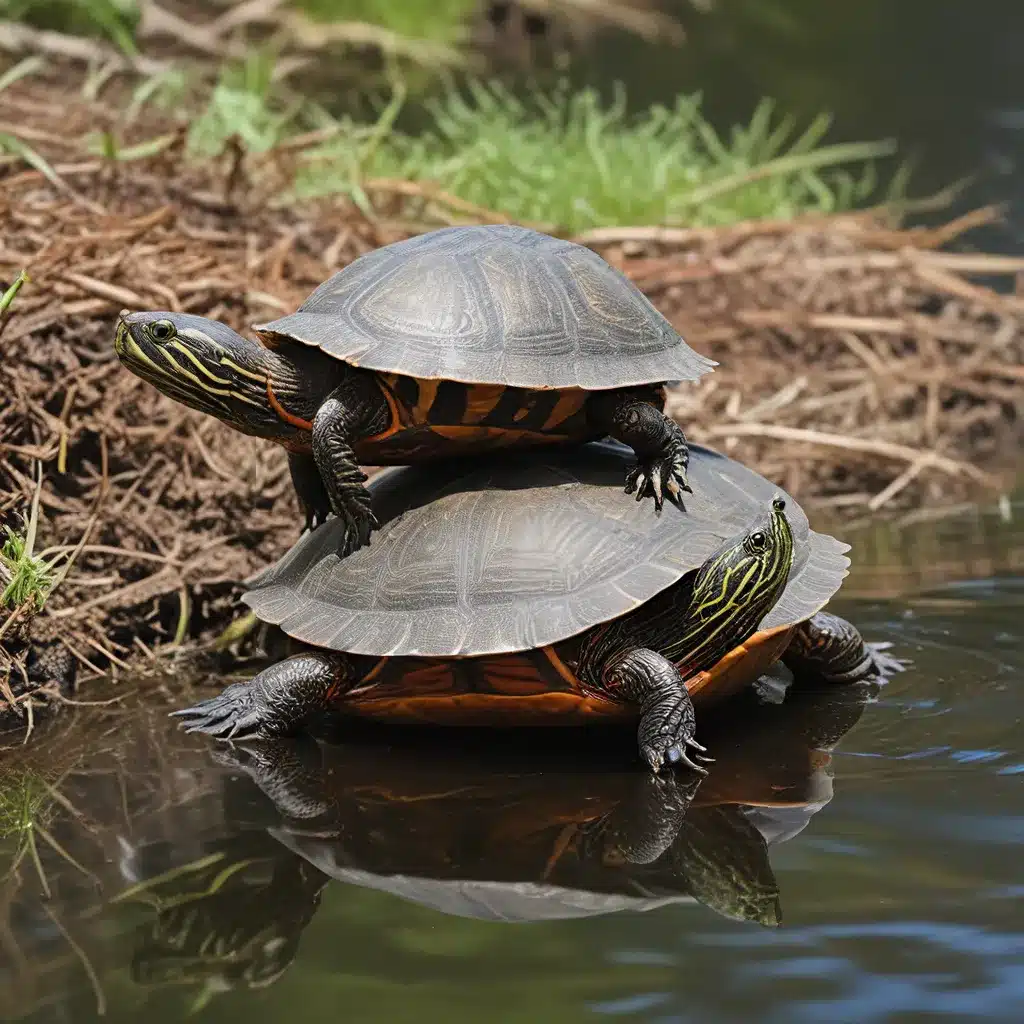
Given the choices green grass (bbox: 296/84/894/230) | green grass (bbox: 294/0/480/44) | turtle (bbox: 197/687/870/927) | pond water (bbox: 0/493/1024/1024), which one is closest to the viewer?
pond water (bbox: 0/493/1024/1024)

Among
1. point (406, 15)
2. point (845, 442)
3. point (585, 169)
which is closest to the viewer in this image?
point (845, 442)

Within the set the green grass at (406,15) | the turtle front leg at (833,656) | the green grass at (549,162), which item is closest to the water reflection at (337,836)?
the turtle front leg at (833,656)

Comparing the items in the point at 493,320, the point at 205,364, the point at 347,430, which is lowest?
the point at 347,430

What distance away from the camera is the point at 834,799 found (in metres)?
2.65

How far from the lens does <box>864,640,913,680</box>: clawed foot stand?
345 cm

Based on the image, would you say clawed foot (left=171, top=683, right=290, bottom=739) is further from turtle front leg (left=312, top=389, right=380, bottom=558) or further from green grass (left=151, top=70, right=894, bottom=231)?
green grass (left=151, top=70, right=894, bottom=231)

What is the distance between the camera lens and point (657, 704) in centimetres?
281

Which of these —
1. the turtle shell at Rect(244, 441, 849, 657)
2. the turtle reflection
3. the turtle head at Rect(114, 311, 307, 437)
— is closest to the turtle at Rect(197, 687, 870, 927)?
the turtle reflection

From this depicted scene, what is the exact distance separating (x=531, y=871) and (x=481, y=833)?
0.19m

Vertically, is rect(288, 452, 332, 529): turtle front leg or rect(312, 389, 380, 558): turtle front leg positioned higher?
rect(312, 389, 380, 558): turtle front leg

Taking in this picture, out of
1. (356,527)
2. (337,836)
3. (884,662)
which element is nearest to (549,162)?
(884,662)

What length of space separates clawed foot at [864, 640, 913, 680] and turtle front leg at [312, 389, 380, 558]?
4.44 feet

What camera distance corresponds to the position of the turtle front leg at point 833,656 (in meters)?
3.32

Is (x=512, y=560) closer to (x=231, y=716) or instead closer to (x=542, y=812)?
(x=542, y=812)
